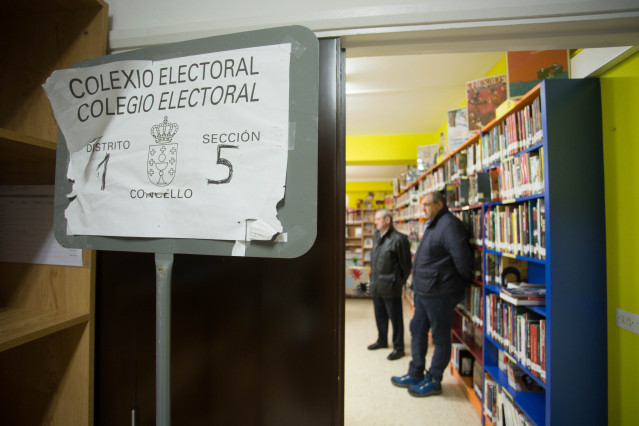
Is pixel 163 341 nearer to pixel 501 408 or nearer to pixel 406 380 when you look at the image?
pixel 501 408

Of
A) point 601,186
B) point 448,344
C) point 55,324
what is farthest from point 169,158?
point 448,344

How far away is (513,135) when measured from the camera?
6.64 feet

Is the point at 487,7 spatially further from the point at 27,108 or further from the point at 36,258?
the point at 36,258

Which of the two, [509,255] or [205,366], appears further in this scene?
[509,255]

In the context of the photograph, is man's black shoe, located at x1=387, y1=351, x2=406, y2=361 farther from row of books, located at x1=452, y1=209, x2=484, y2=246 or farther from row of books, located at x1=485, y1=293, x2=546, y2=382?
row of books, located at x1=452, y1=209, x2=484, y2=246

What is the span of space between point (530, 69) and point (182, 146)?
7.92 feet

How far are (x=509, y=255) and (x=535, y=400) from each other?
35.0 inches

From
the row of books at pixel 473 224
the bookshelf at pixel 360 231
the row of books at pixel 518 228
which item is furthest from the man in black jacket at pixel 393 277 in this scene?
the bookshelf at pixel 360 231

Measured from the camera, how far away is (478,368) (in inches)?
102

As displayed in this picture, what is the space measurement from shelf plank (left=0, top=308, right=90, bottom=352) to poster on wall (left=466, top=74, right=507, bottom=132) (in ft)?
10.1

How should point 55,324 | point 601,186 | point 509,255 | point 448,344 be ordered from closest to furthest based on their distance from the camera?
point 55,324 < point 601,186 < point 509,255 < point 448,344

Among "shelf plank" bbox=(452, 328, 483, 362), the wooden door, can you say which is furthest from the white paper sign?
"shelf plank" bbox=(452, 328, 483, 362)

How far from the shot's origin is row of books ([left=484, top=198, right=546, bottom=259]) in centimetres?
168

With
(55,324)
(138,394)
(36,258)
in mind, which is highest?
(36,258)
